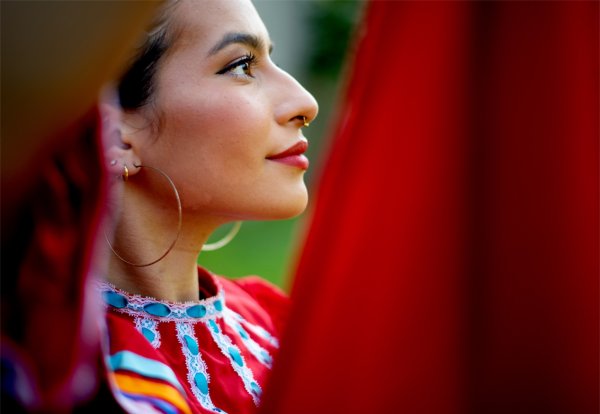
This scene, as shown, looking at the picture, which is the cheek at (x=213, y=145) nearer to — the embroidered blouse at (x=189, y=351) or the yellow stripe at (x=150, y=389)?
the embroidered blouse at (x=189, y=351)

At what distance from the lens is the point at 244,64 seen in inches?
42.3

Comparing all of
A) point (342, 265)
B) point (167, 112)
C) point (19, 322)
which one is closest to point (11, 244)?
point (19, 322)

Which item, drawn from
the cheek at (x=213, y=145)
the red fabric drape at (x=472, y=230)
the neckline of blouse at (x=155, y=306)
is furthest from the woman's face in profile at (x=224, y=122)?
the red fabric drape at (x=472, y=230)

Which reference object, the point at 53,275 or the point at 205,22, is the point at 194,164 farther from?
the point at 53,275

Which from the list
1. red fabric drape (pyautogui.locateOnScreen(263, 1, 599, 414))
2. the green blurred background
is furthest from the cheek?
the green blurred background

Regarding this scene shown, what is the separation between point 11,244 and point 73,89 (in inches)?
7.4

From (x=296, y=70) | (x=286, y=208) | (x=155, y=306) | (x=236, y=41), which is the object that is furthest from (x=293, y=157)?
(x=296, y=70)

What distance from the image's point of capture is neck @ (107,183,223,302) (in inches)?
40.8

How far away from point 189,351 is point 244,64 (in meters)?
0.49

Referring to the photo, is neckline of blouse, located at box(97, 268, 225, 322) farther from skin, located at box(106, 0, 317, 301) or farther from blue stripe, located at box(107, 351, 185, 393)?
blue stripe, located at box(107, 351, 185, 393)

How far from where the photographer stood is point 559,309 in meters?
0.55

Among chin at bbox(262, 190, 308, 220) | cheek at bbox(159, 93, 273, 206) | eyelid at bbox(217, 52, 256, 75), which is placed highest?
eyelid at bbox(217, 52, 256, 75)

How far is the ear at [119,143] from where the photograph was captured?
1.01 meters

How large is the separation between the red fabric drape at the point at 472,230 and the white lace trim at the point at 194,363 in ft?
1.24
